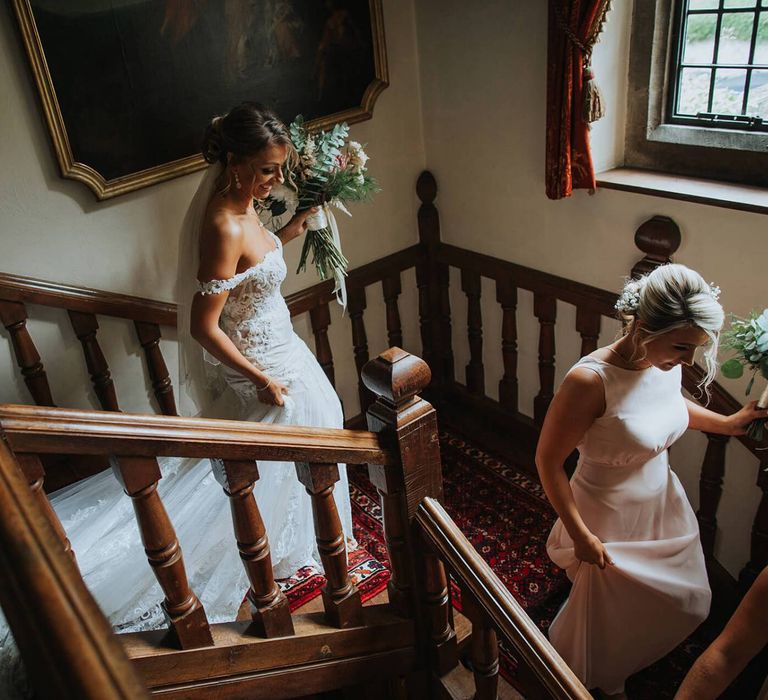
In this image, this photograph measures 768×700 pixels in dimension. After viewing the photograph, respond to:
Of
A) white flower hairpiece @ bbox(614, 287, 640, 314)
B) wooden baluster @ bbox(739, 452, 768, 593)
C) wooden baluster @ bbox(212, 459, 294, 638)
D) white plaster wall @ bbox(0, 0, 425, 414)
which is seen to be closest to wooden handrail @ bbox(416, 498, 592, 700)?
wooden baluster @ bbox(212, 459, 294, 638)

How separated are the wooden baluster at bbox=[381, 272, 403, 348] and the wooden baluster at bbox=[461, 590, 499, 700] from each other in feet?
6.73

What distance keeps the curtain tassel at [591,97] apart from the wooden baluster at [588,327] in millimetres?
815

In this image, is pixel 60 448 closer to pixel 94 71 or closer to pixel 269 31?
pixel 94 71

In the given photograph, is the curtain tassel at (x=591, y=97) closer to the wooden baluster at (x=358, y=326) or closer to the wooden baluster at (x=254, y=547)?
the wooden baluster at (x=358, y=326)

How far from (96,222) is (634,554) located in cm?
216

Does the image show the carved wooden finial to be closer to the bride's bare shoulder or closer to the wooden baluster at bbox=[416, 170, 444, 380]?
the wooden baluster at bbox=[416, 170, 444, 380]

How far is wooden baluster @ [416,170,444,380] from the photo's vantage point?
366cm

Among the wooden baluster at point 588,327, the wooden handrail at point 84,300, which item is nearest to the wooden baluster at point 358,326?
the wooden handrail at point 84,300

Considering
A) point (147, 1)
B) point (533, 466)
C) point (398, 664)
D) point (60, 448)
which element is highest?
point (147, 1)

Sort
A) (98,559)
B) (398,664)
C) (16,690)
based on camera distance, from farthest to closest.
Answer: (98,559), (398,664), (16,690)

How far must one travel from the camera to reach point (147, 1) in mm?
2516

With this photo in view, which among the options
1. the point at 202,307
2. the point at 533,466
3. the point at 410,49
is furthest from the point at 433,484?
the point at 410,49

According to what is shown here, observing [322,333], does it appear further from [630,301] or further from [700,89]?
[700,89]

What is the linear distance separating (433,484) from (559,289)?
1.74 metres
